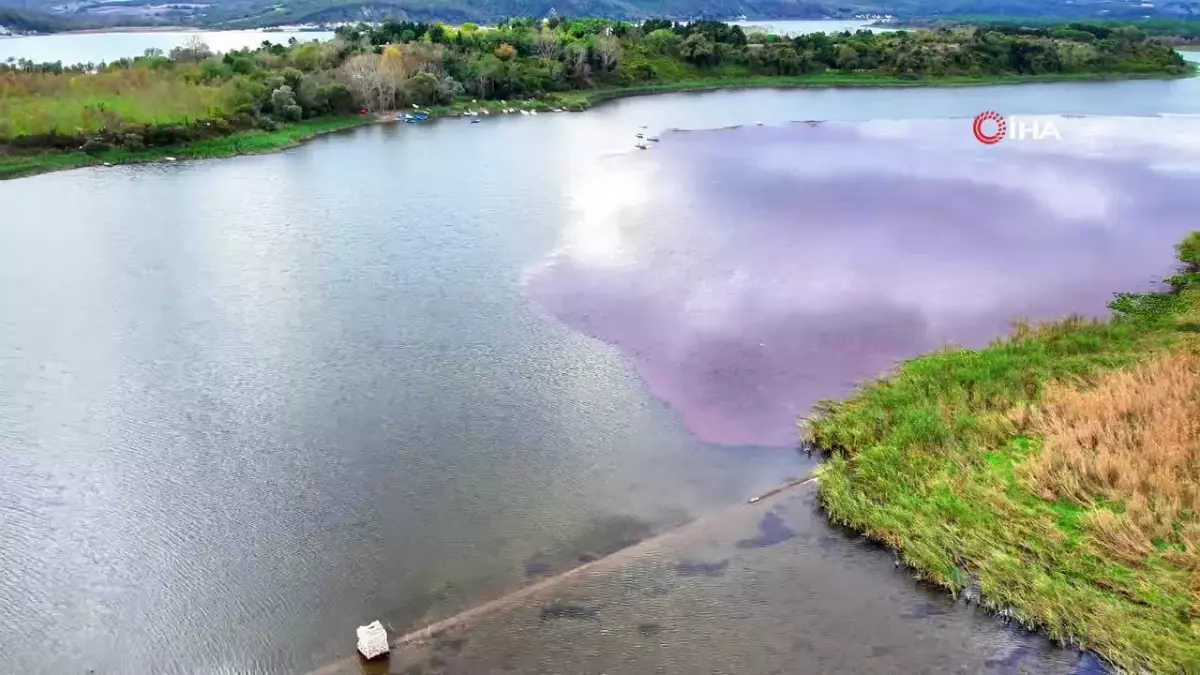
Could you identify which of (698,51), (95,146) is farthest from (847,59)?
(95,146)

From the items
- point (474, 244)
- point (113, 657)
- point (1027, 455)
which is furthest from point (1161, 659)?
point (474, 244)

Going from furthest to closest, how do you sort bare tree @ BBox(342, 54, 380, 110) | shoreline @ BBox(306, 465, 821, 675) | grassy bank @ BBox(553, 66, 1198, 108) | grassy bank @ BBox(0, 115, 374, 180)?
grassy bank @ BBox(553, 66, 1198, 108)
bare tree @ BBox(342, 54, 380, 110)
grassy bank @ BBox(0, 115, 374, 180)
shoreline @ BBox(306, 465, 821, 675)

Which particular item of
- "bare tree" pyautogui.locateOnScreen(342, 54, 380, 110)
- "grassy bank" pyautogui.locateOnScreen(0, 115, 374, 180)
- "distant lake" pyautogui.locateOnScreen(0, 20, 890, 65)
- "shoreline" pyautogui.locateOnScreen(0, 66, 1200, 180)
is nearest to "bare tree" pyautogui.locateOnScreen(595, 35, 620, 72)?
"shoreline" pyautogui.locateOnScreen(0, 66, 1200, 180)

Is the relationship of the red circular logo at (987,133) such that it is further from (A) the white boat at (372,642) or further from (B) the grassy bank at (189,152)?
(A) the white boat at (372,642)

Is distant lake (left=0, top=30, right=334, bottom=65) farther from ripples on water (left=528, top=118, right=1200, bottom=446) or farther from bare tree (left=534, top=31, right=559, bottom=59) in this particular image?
ripples on water (left=528, top=118, right=1200, bottom=446)

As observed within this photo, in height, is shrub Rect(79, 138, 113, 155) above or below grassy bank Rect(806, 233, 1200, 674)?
above

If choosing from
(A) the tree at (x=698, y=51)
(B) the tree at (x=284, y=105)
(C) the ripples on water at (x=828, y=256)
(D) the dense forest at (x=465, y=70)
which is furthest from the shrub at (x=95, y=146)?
(A) the tree at (x=698, y=51)

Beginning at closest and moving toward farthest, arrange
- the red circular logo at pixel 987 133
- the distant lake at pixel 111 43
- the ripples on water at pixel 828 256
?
1. the ripples on water at pixel 828 256
2. the red circular logo at pixel 987 133
3. the distant lake at pixel 111 43

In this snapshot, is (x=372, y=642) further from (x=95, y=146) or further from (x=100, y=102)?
(x=100, y=102)
